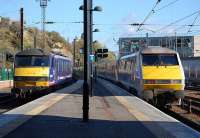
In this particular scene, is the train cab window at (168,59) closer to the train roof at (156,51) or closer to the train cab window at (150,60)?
the train roof at (156,51)

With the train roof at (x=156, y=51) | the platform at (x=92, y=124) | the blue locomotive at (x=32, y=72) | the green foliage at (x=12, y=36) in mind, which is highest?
the green foliage at (x=12, y=36)

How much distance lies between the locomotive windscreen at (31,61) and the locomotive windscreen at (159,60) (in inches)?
309

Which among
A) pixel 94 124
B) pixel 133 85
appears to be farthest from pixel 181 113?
pixel 94 124

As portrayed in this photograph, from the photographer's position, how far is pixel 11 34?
9644 cm

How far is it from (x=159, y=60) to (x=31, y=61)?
29.6 feet

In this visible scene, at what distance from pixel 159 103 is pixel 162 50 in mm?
2686

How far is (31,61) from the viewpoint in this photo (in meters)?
33.8

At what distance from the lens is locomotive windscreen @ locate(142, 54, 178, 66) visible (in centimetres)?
2803

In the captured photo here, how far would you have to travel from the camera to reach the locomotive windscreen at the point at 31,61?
33.6 meters

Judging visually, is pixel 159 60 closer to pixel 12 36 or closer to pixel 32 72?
pixel 32 72

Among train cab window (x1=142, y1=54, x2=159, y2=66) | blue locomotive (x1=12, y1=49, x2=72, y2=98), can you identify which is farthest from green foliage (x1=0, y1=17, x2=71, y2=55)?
train cab window (x1=142, y1=54, x2=159, y2=66)

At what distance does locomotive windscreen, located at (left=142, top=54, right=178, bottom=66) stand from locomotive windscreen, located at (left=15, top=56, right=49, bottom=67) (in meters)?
7.85

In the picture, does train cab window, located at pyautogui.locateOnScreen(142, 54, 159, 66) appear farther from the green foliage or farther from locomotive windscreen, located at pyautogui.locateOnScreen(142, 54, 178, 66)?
the green foliage

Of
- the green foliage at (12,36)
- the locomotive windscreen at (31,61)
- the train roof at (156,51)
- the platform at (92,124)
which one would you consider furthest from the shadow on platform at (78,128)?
the green foliage at (12,36)
